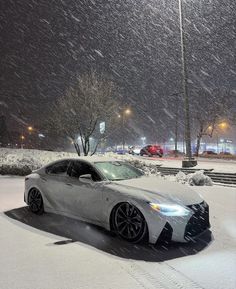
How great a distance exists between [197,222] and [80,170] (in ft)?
8.33

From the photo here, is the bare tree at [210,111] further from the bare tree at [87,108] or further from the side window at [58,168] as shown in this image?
the side window at [58,168]

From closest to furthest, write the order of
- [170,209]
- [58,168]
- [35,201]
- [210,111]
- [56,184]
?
1. [170,209]
2. [56,184]
3. [58,168]
4. [35,201]
5. [210,111]

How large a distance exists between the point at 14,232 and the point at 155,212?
8.55 ft

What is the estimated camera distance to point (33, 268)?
4820 mm

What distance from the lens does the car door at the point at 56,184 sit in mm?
7332

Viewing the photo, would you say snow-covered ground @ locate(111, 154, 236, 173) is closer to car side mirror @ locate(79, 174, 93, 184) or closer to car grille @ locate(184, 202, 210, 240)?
car grille @ locate(184, 202, 210, 240)

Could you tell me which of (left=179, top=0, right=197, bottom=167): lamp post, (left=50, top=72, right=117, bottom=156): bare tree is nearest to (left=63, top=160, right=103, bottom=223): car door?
(left=179, top=0, right=197, bottom=167): lamp post

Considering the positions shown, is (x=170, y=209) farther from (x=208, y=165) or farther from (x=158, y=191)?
(x=208, y=165)

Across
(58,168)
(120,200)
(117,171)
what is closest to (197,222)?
(120,200)

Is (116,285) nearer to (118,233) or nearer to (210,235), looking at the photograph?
(118,233)

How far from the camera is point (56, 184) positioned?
7.50 meters

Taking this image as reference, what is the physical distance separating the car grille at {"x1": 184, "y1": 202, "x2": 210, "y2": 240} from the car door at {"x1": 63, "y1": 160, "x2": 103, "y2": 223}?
156 centimetres

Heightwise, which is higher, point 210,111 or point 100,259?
point 210,111

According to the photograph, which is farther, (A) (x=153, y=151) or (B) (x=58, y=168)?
(A) (x=153, y=151)
